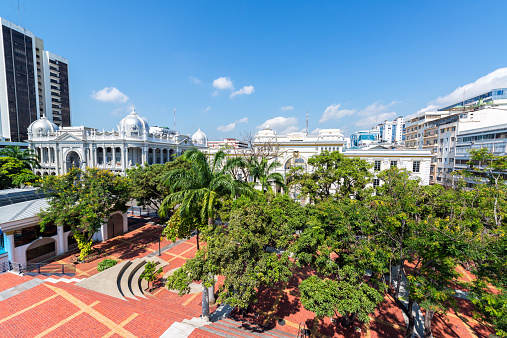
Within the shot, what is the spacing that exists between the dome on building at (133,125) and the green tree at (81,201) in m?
32.5

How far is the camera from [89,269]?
54.9 ft

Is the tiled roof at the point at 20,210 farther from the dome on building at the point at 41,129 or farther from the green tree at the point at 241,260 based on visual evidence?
the dome on building at the point at 41,129

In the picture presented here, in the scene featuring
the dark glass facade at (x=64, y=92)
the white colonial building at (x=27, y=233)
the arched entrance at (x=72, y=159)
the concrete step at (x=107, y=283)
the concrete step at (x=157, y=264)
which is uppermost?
the dark glass facade at (x=64, y=92)

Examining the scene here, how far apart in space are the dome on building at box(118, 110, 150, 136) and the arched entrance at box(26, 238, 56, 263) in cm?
3515

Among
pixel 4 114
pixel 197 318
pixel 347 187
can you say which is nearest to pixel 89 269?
pixel 197 318

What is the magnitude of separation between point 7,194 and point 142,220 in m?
12.7

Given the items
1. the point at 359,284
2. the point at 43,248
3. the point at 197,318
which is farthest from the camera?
the point at 43,248

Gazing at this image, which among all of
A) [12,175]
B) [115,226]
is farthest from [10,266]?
[12,175]

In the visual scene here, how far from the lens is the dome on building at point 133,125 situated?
4881cm

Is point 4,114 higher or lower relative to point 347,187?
higher

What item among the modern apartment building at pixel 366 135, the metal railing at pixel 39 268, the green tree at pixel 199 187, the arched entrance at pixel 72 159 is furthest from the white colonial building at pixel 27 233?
the modern apartment building at pixel 366 135

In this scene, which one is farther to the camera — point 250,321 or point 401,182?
point 401,182

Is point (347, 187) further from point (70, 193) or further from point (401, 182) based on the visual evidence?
point (70, 193)

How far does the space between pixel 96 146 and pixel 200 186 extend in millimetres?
48259
